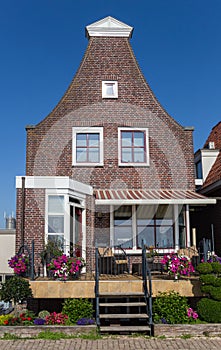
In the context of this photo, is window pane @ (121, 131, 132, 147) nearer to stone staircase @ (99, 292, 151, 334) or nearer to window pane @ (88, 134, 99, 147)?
window pane @ (88, 134, 99, 147)

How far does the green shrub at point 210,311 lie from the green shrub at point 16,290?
5572 mm

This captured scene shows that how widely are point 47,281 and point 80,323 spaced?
190 cm

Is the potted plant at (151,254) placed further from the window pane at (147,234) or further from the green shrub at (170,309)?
the green shrub at (170,309)

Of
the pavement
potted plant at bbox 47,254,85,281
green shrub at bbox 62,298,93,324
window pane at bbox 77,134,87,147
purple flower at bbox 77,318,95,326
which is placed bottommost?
the pavement

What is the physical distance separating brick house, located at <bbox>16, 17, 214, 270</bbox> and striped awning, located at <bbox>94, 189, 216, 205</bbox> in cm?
5

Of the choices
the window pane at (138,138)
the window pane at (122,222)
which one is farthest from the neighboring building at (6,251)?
the window pane at (138,138)

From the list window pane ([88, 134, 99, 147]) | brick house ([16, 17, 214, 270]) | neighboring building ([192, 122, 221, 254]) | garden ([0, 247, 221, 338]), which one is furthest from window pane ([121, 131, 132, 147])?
garden ([0, 247, 221, 338])

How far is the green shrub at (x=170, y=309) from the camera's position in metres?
12.1

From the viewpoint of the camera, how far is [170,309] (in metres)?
12.3

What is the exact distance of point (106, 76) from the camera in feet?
71.5

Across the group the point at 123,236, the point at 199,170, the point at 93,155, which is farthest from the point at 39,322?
the point at 199,170

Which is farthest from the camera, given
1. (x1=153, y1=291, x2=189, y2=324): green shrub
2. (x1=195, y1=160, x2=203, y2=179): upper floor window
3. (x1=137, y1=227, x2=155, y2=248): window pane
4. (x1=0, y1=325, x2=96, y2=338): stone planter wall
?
(x1=195, y1=160, x2=203, y2=179): upper floor window

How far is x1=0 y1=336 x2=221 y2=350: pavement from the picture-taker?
1027 cm

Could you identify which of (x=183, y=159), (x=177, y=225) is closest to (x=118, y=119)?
(x=183, y=159)
